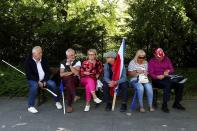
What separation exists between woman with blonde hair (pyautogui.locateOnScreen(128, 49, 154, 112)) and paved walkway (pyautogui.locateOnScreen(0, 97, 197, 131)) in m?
0.34

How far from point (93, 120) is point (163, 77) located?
6.06ft

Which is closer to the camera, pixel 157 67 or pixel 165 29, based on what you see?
pixel 157 67

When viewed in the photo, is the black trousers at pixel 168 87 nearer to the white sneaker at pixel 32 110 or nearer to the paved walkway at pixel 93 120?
the paved walkway at pixel 93 120

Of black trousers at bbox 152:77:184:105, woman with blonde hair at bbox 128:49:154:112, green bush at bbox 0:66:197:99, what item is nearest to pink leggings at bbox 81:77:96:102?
woman with blonde hair at bbox 128:49:154:112

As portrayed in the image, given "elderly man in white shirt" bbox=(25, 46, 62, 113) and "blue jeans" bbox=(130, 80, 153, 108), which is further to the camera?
"elderly man in white shirt" bbox=(25, 46, 62, 113)

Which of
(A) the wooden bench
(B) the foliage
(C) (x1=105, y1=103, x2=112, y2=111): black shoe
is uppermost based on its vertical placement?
(B) the foliage

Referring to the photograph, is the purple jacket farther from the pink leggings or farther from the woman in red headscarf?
the pink leggings

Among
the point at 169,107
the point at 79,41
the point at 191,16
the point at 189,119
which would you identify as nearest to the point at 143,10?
the point at 191,16

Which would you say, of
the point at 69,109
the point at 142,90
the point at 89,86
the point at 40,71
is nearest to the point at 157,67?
the point at 142,90

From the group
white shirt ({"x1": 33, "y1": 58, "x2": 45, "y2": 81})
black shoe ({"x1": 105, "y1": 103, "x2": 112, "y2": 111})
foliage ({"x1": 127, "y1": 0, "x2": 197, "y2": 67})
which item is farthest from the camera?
foliage ({"x1": 127, "y1": 0, "x2": 197, "y2": 67})

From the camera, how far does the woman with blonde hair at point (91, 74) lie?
930cm

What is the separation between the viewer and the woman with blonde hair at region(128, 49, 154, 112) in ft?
30.0

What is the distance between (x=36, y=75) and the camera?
9.41 m

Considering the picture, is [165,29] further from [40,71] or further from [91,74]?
[40,71]
